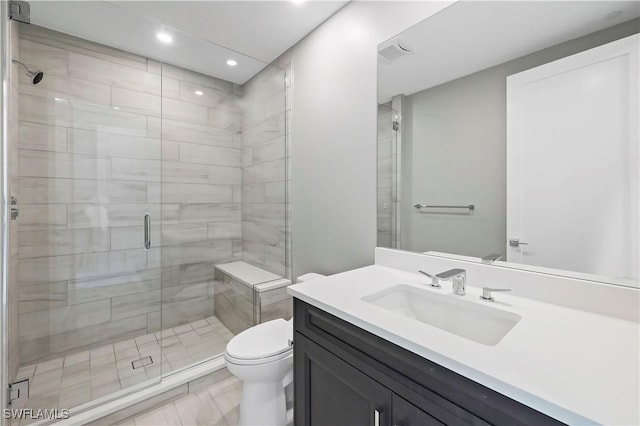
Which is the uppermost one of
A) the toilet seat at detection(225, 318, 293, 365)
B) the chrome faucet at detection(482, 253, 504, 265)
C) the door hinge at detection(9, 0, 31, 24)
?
the door hinge at detection(9, 0, 31, 24)

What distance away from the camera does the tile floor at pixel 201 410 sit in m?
1.52

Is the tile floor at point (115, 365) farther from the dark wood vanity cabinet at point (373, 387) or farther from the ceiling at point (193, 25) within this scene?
the ceiling at point (193, 25)

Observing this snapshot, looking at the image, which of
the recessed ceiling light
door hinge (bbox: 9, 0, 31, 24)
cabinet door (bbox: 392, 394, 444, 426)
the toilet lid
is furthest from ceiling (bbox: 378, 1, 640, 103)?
door hinge (bbox: 9, 0, 31, 24)

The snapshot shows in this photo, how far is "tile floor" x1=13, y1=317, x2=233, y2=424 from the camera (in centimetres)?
162

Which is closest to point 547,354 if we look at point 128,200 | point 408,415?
point 408,415

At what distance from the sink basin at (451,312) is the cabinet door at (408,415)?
352 millimetres

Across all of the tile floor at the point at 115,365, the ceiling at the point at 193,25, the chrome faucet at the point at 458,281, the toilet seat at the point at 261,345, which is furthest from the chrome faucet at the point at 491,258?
the tile floor at the point at 115,365

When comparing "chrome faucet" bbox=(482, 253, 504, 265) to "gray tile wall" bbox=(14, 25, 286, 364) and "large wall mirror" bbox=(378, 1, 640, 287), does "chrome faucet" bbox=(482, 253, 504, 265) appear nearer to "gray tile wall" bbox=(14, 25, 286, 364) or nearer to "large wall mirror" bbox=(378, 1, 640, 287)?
"large wall mirror" bbox=(378, 1, 640, 287)

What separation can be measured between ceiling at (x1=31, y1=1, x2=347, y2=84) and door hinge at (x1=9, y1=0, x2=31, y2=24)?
111 mm

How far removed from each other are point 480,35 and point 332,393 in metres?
1.51

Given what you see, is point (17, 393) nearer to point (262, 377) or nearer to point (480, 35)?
point (262, 377)

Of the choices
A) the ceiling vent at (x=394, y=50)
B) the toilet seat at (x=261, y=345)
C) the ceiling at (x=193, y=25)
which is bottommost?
the toilet seat at (x=261, y=345)

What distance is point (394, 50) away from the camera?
1456 mm

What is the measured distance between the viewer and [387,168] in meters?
1.52
